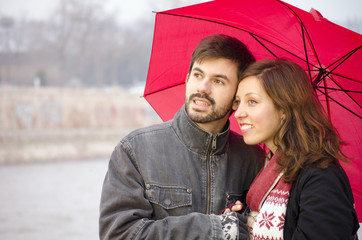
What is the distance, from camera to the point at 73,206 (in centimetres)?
1138

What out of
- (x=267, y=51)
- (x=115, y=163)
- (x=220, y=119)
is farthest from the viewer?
(x=267, y=51)

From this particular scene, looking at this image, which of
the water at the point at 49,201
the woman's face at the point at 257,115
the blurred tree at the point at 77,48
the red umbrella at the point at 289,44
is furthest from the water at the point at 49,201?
the blurred tree at the point at 77,48

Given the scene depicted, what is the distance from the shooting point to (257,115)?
7.27ft

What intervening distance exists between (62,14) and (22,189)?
2726cm

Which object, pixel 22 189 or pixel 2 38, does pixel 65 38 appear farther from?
pixel 22 189

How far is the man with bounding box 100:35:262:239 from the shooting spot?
2129 mm

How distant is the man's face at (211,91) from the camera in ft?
7.93

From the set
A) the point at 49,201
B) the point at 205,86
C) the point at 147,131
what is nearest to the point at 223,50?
the point at 205,86

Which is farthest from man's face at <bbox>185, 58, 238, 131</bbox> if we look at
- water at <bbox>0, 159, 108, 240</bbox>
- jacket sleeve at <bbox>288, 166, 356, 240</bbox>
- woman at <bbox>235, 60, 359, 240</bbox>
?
water at <bbox>0, 159, 108, 240</bbox>

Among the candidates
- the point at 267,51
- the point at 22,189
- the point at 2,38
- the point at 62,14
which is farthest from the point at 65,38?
the point at 267,51

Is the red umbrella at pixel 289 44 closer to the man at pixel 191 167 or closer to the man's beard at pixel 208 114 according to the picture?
the man at pixel 191 167

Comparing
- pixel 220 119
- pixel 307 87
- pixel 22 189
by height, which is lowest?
A: pixel 22 189

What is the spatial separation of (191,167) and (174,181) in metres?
0.12

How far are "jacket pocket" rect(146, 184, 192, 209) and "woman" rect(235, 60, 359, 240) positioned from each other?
1.03ft
